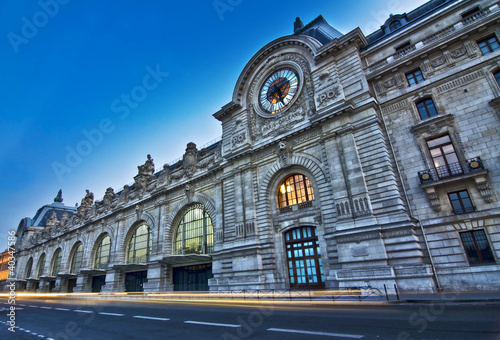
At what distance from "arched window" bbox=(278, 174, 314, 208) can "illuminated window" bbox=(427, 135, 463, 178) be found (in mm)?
8658

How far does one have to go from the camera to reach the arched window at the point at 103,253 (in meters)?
43.1

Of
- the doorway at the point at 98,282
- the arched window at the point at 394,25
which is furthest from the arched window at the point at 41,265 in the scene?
the arched window at the point at 394,25

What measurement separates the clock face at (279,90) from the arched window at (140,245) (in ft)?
79.3

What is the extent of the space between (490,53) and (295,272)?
1962cm

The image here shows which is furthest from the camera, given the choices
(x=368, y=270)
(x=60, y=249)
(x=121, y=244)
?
(x=60, y=249)

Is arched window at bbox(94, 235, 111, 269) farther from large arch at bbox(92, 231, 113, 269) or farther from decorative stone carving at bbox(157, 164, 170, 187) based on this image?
decorative stone carving at bbox(157, 164, 170, 187)

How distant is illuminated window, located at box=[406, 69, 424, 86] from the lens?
770 inches

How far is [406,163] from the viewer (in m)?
18.3

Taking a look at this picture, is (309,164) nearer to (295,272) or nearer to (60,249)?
(295,272)

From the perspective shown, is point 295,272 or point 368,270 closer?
point 368,270

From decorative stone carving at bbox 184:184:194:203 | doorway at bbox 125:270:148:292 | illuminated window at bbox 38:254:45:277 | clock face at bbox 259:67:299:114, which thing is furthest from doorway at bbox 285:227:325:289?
illuminated window at bbox 38:254:45:277

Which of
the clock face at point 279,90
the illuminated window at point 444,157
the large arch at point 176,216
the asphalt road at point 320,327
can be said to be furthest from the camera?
the large arch at point 176,216

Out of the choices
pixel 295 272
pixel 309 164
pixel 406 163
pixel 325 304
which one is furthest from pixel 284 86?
pixel 325 304

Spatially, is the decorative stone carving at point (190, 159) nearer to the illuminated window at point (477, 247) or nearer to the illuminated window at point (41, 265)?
the illuminated window at point (477, 247)
